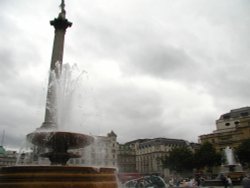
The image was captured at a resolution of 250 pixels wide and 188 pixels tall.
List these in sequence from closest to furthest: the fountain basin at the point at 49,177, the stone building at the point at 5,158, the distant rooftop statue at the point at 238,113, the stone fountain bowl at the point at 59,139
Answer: the fountain basin at the point at 49,177
the stone fountain bowl at the point at 59,139
the distant rooftop statue at the point at 238,113
the stone building at the point at 5,158

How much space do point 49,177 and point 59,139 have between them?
139 inches

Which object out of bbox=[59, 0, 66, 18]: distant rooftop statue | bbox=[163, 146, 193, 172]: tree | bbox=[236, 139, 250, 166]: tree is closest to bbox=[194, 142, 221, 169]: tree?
bbox=[163, 146, 193, 172]: tree

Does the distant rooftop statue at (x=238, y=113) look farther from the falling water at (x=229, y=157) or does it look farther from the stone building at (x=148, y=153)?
the stone building at (x=148, y=153)

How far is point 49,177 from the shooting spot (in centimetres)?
982

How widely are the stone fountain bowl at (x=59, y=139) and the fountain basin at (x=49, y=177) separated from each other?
2.73 metres

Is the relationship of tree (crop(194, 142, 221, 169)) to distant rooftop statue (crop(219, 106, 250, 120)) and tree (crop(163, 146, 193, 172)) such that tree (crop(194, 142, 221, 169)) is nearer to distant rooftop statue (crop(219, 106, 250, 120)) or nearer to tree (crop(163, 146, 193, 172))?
tree (crop(163, 146, 193, 172))

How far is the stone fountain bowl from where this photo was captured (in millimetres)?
12969

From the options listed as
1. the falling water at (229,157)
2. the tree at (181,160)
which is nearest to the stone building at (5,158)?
the tree at (181,160)

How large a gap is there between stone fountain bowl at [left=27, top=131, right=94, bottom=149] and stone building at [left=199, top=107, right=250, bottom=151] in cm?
6207

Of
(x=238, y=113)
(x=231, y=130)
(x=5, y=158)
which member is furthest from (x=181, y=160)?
(x=5, y=158)

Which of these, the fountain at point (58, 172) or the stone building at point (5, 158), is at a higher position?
the stone building at point (5, 158)

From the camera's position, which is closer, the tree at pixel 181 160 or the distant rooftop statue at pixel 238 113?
the tree at pixel 181 160

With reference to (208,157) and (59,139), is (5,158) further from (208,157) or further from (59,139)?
(59,139)

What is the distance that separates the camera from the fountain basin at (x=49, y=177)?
979 centimetres
